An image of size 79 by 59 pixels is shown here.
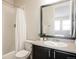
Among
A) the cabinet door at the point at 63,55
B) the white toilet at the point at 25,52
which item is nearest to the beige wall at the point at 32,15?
the white toilet at the point at 25,52

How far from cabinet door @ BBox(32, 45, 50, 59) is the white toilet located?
38 cm

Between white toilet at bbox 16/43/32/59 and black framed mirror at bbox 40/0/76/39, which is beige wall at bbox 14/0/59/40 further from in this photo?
white toilet at bbox 16/43/32/59

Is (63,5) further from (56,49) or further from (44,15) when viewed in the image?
(56,49)

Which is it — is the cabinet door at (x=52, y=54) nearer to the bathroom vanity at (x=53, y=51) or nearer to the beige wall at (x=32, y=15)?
the bathroom vanity at (x=53, y=51)

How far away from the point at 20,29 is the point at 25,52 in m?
0.81

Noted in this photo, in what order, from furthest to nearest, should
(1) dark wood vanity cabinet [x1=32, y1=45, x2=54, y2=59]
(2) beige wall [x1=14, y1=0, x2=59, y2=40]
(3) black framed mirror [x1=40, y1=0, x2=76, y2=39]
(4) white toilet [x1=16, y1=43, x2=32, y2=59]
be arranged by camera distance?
(2) beige wall [x1=14, y1=0, x2=59, y2=40]
(4) white toilet [x1=16, y1=43, x2=32, y2=59]
(3) black framed mirror [x1=40, y1=0, x2=76, y2=39]
(1) dark wood vanity cabinet [x1=32, y1=45, x2=54, y2=59]

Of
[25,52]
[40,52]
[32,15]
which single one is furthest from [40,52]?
[32,15]

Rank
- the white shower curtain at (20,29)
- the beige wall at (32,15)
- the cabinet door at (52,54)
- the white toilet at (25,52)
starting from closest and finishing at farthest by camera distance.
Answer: the cabinet door at (52,54), the white toilet at (25,52), the beige wall at (32,15), the white shower curtain at (20,29)

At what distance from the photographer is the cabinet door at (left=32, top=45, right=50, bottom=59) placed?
214 cm

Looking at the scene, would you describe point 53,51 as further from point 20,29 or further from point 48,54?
point 20,29

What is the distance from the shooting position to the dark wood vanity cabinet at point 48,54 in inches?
68.1

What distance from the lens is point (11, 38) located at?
11.9ft

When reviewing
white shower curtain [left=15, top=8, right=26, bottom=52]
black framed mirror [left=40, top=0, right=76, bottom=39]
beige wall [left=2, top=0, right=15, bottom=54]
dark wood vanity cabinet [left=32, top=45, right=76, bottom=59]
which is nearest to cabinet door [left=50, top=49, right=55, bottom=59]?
dark wood vanity cabinet [left=32, top=45, right=76, bottom=59]

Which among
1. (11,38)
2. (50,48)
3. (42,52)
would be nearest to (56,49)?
(50,48)
